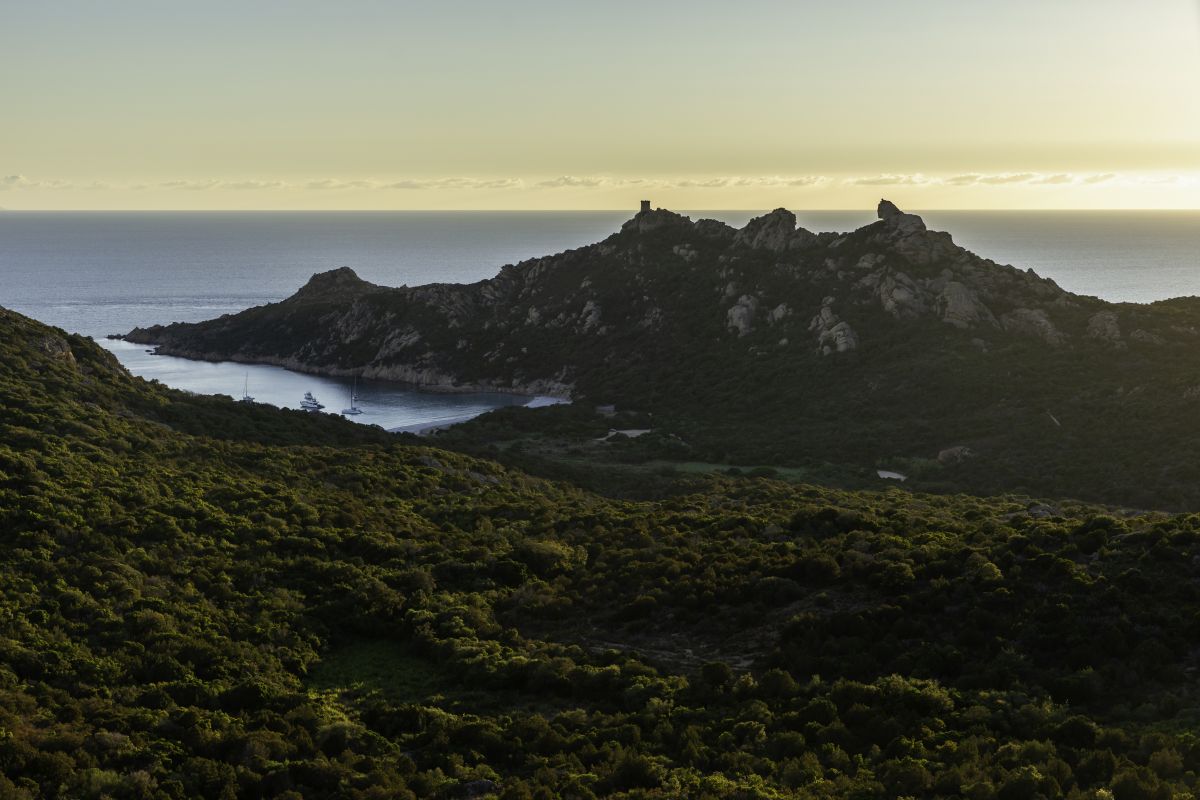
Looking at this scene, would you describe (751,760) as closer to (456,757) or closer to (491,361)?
(456,757)

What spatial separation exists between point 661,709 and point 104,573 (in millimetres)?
16249

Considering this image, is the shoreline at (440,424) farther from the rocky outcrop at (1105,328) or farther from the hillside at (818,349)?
the rocky outcrop at (1105,328)

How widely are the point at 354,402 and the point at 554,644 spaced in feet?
296

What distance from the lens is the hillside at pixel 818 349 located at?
214ft

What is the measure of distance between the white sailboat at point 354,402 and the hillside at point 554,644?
6331 cm

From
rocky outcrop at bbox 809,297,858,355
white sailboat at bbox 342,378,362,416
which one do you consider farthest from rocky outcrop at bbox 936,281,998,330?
white sailboat at bbox 342,378,362,416

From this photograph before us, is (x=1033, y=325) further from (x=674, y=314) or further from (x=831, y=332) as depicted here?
(x=674, y=314)

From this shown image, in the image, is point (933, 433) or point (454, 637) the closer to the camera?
point (454, 637)

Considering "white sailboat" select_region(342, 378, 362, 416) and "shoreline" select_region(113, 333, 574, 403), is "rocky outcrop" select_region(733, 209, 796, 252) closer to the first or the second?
"shoreline" select_region(113, 333, 574, 403)

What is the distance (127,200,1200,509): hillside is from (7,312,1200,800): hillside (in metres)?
26.7

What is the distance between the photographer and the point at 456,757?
18922 mm

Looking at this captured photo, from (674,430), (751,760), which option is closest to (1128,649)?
(751,760)

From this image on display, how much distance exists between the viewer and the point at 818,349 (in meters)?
93.1

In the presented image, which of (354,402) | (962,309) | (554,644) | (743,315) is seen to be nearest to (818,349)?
(743,315)
